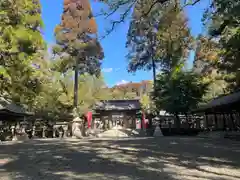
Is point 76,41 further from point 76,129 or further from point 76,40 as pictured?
point 76,129

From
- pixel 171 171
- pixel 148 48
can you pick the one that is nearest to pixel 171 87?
pixel 148 48

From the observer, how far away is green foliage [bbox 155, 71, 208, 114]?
21.4 metres

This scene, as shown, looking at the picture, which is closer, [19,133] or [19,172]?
[19,172]

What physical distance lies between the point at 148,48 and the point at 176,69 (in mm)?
6136

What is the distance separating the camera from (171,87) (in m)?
21.6

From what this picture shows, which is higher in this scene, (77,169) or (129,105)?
(129,105)

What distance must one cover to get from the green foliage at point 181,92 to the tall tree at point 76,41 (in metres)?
7.89

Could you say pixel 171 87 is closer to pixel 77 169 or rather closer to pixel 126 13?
pixel 126 13

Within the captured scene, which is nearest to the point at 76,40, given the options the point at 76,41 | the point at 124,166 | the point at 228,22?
the point at 76,41

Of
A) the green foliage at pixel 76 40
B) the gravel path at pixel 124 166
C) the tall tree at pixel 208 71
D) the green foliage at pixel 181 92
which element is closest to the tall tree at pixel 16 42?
the gravel path at pixel 124 166

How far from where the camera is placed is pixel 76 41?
26000 mm

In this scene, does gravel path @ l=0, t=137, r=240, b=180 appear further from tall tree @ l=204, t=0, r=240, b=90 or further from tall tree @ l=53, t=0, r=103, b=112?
tall tree @ l=53, t=0, r=103, b=112

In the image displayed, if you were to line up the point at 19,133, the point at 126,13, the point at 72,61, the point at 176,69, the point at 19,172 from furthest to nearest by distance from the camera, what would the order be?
1. the point at 72,61
2. the point at 176,69
3. the point at 19,133
4. the point at 126,13
5. the point at 19,172

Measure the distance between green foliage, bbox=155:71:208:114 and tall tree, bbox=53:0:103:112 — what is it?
25.9 ft
